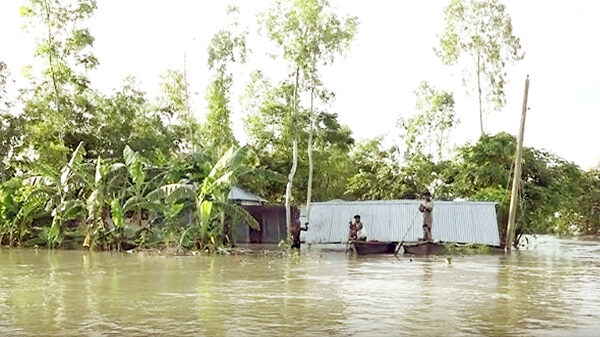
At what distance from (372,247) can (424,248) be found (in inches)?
59.6

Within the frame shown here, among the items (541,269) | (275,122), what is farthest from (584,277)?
(275,122)

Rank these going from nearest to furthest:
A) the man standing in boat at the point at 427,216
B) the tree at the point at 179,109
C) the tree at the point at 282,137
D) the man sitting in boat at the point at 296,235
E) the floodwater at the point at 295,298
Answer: the floodwater at the point at 295,298 → the man standing in boat at the point at 427,216 → the man sitting in boat at the point at 296,235 → the tree at the point at 282,137 → the tree at the point at 179,109

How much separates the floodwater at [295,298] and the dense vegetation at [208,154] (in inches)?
160

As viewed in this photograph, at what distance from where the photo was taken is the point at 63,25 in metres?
26.3

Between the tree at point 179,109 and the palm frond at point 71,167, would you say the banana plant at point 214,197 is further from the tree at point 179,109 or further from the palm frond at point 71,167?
the tree at point 179,109

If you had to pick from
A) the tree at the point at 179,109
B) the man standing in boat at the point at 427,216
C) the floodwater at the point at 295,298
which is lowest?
the floodwater at the point at 295,298

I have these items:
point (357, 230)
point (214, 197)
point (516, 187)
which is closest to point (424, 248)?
point (357, 230)

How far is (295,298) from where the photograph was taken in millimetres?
10344

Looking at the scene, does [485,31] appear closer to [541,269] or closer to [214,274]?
[541,269]

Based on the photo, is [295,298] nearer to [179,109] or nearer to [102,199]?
[102,199]

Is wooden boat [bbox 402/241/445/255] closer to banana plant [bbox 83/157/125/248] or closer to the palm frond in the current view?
banana plant [bbox 83/157/125/248]

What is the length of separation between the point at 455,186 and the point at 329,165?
8.34 m

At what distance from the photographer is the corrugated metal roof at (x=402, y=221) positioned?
877 inches

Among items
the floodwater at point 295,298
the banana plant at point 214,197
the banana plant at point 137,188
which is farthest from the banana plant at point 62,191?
the floodwater at point 295,298
